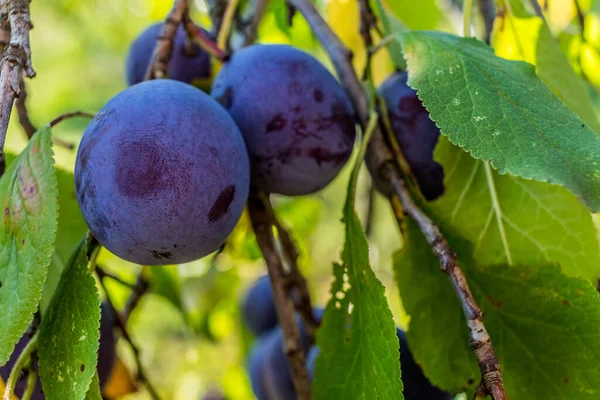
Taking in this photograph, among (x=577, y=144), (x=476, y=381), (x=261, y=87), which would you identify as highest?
(x=261, y=87)

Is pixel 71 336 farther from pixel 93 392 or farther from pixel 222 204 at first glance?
pixel 222 204

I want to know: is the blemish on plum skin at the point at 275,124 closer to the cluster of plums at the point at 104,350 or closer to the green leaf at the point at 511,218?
the green leaf at the point at 511,218

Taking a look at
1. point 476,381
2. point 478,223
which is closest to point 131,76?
point 478,223

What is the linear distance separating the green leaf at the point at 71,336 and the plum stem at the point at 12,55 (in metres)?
0.15

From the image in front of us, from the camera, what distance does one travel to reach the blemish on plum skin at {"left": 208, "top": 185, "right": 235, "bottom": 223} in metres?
0.64

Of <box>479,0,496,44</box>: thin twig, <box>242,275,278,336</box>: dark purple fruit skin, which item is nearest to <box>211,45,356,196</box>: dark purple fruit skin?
<box>479,0,496,44</box>: thin twig

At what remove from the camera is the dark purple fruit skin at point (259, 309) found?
1.51 m

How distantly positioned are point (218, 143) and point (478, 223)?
0.37 m

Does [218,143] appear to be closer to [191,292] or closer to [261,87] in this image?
[261,87]

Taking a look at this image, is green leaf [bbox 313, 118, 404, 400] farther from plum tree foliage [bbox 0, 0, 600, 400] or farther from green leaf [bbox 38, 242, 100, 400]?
green leaf [bbox 38, 242, 100, 400]

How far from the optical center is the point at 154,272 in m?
1.28

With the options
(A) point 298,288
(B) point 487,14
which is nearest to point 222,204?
(A) point 298,288

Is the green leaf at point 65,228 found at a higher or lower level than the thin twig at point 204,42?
lower

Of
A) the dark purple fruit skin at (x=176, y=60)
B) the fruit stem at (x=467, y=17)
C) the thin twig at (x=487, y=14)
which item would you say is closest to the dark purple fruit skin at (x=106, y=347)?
the dark purple fruit skin at (x=176, y=60)
